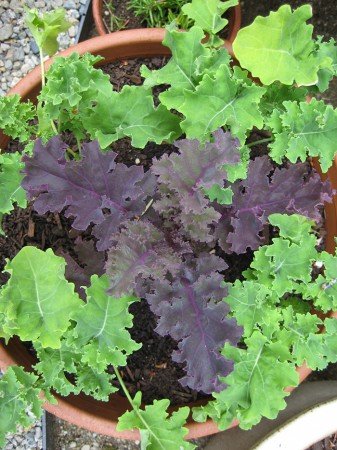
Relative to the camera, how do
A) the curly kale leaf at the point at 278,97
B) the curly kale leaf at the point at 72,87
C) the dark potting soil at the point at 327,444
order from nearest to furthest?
the curly kale leaf at the point at 72,87 → the curly kale leaf at the point at 278,97 → the dark potting soil at the point at 327,444

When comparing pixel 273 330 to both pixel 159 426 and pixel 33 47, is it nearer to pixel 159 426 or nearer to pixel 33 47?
pixel 159 426

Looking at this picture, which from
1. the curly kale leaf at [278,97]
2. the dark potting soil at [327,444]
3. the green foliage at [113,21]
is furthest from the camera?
the green foliage at [113,21]

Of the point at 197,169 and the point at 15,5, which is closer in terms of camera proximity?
the point at 197,169

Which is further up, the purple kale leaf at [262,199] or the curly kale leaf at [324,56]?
the curly kale leaf at [324,56]

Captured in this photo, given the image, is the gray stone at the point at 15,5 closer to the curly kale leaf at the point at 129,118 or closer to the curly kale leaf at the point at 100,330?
the curly kale leaf at the point at 129,118

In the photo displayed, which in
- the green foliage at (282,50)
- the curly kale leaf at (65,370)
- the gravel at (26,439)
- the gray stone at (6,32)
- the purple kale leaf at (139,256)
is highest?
the green foliage at (282,50)

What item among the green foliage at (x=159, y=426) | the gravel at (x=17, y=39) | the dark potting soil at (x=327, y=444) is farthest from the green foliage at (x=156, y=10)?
the dark potting soil at (x=327, y=444)

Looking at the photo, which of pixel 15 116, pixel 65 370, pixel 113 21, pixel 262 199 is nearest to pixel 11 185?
pixel 15 116

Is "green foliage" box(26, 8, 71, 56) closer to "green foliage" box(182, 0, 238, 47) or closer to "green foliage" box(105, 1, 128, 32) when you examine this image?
"green foliage" box(182, 0, 238, 47)
